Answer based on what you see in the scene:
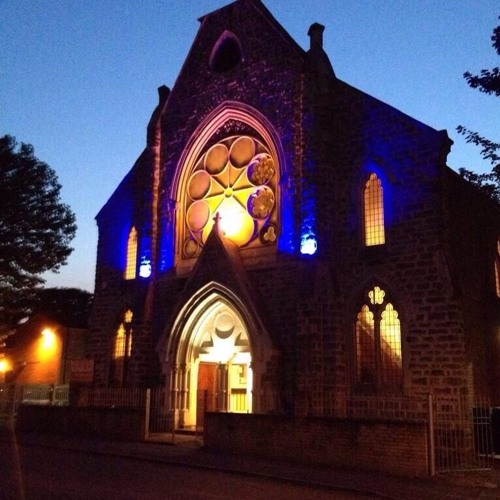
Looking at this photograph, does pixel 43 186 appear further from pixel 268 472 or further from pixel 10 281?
pixel 268 472

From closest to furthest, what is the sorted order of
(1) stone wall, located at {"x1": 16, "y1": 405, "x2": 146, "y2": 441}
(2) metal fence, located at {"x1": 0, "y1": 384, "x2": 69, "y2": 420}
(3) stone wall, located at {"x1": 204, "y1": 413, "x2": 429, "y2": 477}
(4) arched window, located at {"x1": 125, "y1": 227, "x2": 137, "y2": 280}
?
(3) stone wall, located at {"x1": 204, "y1": 413, "x2": 429, "y2": 477}
(1) stone wall, located at {"x1": 16, "y1": 405, "x2": 146, "y2": 441}
(4) arched window, located at {"x1": 125, "y1": 227, "x2": 137, "y2": 280}
(2) metal fence, located at {"x1": 0, "y1": 384, "x2": 69, "y2": 420}

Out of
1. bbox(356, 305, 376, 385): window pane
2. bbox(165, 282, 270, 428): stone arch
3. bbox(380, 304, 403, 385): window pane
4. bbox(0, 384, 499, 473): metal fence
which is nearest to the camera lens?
bbox(0, 384, 499, 473): metal fence

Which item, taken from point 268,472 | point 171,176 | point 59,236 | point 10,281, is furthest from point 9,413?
point 268,472

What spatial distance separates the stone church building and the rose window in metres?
0.05

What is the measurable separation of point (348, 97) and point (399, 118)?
2.05m

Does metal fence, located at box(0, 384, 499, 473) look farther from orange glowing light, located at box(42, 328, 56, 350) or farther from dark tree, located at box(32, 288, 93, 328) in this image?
dark tree, located at box(32, 288, 93, 328)

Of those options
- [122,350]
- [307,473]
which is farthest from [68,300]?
[307,473]

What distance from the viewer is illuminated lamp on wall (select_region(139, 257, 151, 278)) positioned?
2270 cm

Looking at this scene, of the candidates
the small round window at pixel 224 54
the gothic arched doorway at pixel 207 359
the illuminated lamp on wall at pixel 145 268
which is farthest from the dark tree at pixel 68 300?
the small round window at pixel 224 54

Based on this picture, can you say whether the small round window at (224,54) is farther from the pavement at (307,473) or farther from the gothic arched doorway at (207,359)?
the pavement at (307,473)

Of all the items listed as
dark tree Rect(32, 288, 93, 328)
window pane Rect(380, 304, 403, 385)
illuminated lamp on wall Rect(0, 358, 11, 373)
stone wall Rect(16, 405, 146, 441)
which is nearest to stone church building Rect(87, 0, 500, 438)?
window pane Rect(380, 304, 403, 385)

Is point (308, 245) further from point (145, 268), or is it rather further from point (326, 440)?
point (145, 268)

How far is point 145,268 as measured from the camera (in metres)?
22.8

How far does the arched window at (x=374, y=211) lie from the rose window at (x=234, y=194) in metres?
3.15
